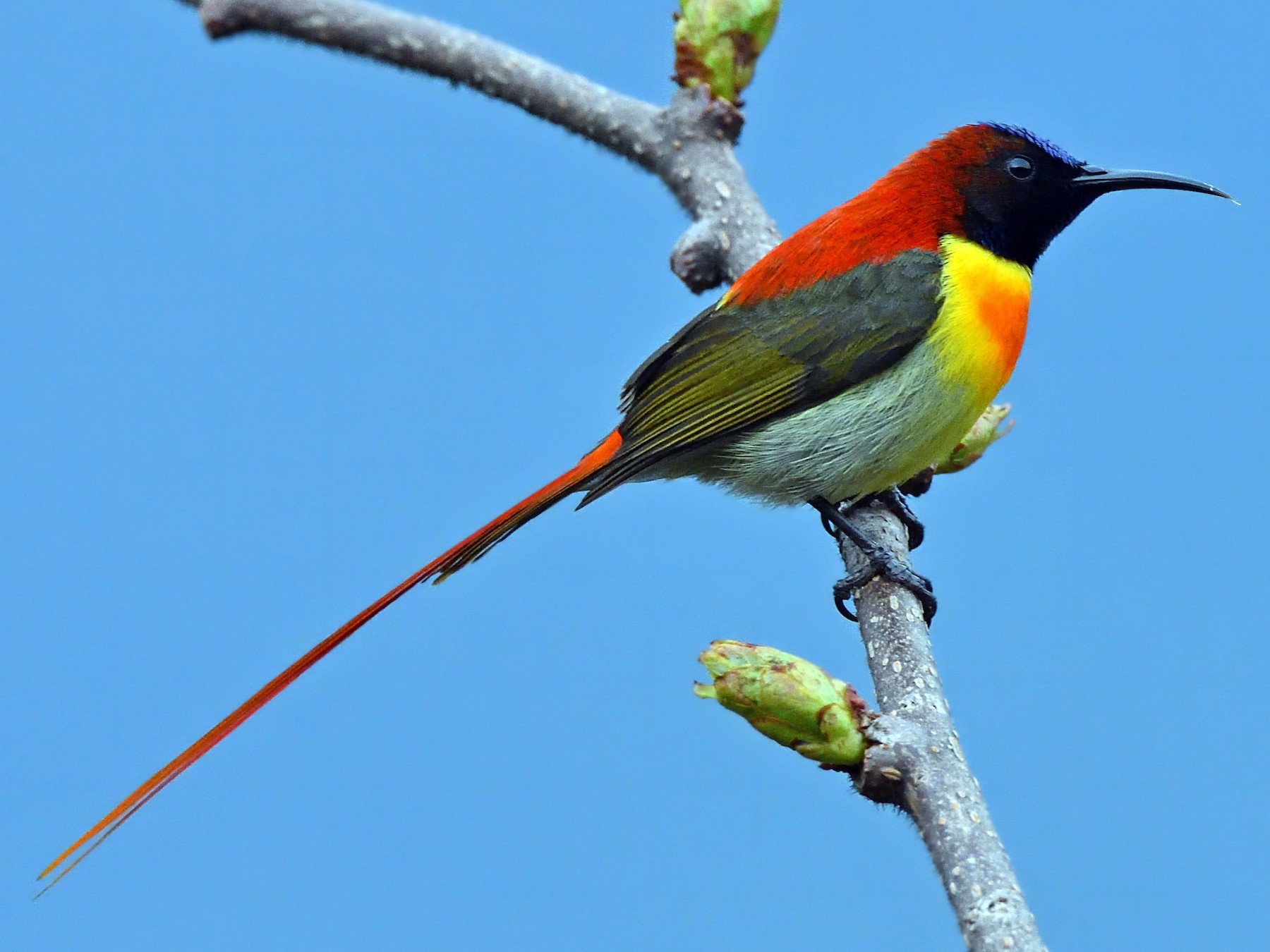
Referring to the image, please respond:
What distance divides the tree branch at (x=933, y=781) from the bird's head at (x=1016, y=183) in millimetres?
1166

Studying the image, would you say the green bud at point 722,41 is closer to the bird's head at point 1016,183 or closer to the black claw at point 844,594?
the bird's head at point 1016,183

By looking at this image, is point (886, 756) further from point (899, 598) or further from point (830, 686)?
point (899, 598)

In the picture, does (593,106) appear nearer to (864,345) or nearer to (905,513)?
(864,345)

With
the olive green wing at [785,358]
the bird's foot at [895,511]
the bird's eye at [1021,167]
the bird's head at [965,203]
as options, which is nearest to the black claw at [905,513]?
the bird's foot at [895,511]

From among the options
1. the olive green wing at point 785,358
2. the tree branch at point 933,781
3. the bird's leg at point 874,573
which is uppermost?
the olive green wing at point 785,358

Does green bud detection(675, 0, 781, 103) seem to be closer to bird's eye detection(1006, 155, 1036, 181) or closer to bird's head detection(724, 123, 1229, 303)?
bird's head detection(724, 123, 1229, 303)

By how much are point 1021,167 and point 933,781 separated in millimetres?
1924

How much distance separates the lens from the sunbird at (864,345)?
3.13 meters

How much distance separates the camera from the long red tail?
7.41 feet

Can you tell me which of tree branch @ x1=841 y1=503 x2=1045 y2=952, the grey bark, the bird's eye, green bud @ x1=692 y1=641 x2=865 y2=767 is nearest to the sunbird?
the bird's eye

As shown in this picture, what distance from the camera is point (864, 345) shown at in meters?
3.16

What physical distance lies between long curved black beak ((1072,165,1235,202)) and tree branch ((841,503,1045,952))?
138 cm

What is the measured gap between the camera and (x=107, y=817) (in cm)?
223

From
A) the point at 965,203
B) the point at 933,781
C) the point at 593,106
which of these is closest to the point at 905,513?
the point at 965,203
